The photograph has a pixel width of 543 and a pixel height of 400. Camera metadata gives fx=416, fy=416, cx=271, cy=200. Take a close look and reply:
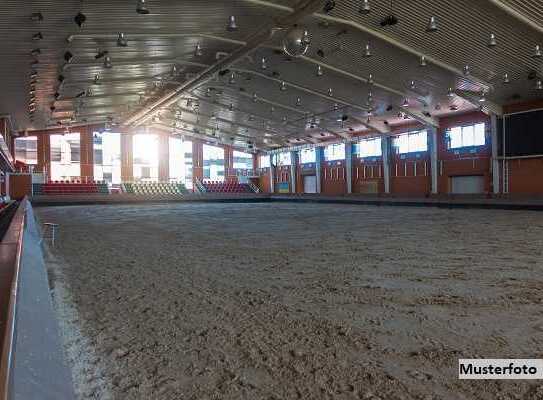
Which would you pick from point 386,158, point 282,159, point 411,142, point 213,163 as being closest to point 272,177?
point 282,159

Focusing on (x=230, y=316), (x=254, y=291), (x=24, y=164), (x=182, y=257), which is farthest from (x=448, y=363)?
(x=24, y=164)

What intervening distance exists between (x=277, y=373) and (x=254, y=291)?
5.50ft

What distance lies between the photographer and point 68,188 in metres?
31.6

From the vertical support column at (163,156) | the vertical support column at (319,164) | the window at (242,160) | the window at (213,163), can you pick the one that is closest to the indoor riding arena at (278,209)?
the vertical support column at (319,164)

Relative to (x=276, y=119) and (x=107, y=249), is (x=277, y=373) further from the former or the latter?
(x=276, y=119)

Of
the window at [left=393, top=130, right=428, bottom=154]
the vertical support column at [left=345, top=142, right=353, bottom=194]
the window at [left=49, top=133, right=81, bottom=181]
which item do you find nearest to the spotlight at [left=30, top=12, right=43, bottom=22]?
the window at [left=393, top=130, right=428, bottom=154]

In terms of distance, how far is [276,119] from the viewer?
95.1 ft

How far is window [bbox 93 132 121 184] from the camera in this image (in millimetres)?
35656

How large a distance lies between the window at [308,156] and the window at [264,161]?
5.38 metres

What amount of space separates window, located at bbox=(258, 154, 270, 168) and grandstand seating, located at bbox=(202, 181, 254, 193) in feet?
10.3

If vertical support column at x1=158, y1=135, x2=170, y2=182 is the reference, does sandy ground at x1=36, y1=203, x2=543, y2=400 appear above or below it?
below

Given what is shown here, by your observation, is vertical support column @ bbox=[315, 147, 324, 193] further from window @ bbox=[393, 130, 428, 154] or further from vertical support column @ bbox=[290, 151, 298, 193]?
window @ bbox=[393, 130, 428, 154]

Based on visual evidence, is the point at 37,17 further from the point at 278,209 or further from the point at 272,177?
the point at 272,177

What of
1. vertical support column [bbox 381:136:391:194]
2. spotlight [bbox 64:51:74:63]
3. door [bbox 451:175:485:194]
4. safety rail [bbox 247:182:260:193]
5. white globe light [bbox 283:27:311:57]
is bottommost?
door [bbox 451:175:485:194]
